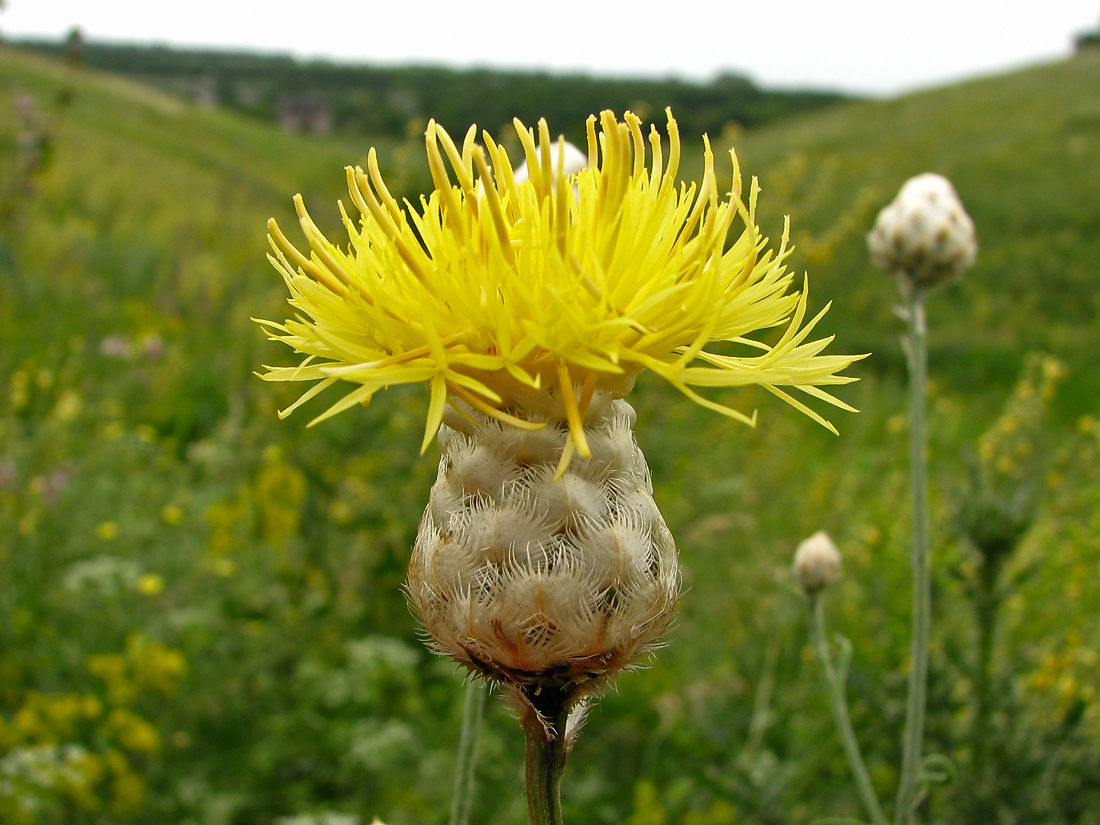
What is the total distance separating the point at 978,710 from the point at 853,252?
41.1 feet

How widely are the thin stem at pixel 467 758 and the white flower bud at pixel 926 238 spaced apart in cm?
163

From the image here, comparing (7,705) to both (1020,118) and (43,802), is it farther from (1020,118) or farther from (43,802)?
(1020,118)

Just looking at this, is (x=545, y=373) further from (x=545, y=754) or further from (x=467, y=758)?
(x=467, y=758)

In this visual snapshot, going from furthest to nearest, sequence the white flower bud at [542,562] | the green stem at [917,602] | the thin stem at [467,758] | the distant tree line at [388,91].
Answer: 1. the distant tree line at [388,91]
2. the green stem at [917,602]
3. the thin stem at [467,758]
4. the white flower bud at [542,562]

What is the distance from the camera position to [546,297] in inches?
45.0

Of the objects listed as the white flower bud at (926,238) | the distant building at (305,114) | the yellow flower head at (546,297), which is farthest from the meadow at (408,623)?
the distant building at (305,114)

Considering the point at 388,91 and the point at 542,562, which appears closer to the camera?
A: the point at 542,562

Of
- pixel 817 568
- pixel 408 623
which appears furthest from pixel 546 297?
pixel 408 623

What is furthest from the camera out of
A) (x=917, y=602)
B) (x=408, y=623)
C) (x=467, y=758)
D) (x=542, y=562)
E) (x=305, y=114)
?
(x=305, y=114)

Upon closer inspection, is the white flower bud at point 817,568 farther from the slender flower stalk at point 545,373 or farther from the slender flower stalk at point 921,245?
the slender flower stalk at point 545,373

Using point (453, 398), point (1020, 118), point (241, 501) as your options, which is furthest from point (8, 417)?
point (1020, 118)

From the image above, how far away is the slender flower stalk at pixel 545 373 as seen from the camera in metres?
1.08

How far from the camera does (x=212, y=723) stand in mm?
3279

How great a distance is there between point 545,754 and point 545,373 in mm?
534
